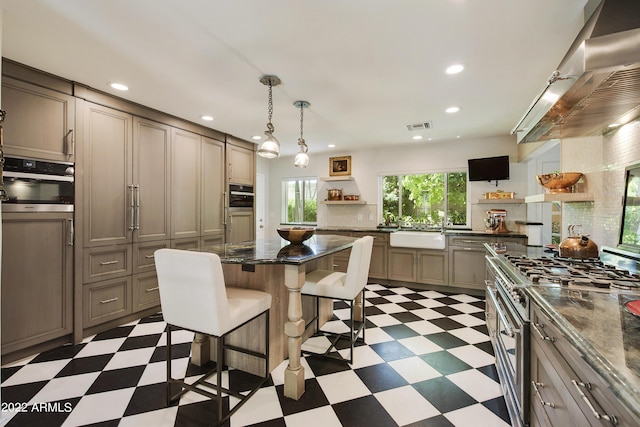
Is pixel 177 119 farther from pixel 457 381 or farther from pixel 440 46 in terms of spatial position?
pixel 457 381

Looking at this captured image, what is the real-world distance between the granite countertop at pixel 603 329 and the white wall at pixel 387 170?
360cm

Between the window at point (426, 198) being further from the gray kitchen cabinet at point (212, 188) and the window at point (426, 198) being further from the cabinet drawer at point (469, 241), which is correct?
the gray kitchen cabinet at point (212, 188)

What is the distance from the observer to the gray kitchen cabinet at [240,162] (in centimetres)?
431

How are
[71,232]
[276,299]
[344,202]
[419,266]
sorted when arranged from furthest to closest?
[344,202], [419,266], [71,232], [276,299]

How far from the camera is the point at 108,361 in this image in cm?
223

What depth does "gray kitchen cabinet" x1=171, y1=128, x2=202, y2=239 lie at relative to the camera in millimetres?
3469

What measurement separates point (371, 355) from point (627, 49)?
2.27 meters

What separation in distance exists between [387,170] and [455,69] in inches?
116

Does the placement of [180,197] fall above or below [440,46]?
below

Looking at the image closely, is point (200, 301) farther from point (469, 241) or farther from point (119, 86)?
point (469, 241)

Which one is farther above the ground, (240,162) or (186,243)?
(240,162)

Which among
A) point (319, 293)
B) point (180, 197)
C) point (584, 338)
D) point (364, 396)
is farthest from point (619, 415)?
point (180, 197)

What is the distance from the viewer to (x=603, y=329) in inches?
32.6

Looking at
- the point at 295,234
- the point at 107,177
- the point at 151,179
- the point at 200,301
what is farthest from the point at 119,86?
the point at 200,301
